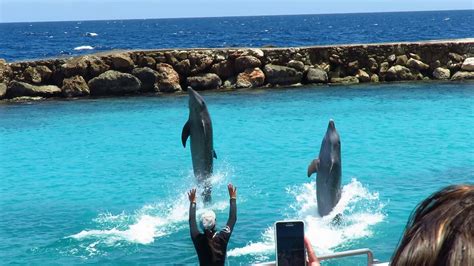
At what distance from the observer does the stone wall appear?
867 inches

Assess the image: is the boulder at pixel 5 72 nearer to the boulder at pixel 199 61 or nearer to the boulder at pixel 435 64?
the boulder at pixel 199 61

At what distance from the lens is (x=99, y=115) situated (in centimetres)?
1869

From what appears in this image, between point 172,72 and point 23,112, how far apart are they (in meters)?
5.03

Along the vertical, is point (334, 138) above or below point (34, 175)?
above

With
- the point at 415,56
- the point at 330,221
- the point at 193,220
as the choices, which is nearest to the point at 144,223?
the point at 330,221

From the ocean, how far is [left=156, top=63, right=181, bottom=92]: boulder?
120cm

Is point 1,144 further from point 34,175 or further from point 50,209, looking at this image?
point 50,209

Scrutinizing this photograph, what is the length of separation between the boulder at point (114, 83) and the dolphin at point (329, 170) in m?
14.2

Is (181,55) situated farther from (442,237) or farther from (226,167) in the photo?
(442,237)

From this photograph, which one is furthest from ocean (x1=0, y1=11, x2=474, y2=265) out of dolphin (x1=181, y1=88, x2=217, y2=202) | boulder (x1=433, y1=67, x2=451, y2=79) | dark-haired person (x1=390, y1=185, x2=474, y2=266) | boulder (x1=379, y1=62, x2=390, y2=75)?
dark-haired person (x1=390, y1=185, x2=474, y2=266)

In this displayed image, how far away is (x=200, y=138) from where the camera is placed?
9703 millimetres

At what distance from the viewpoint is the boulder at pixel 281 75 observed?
22562mm

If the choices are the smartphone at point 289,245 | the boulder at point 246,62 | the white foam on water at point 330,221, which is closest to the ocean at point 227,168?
the white foam on water at point 330,221

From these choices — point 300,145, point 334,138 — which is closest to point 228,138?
point 300,145
